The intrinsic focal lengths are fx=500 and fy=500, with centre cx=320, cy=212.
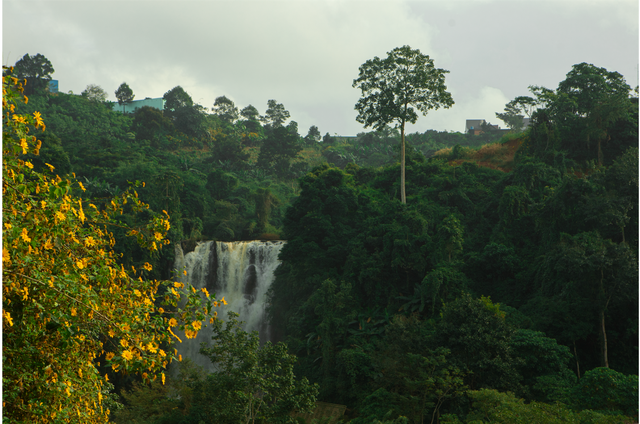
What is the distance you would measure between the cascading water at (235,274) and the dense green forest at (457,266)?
145cm

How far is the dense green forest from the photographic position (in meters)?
16.0

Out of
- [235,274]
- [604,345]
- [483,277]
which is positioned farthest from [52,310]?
[235,274]

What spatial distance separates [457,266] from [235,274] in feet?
45.7

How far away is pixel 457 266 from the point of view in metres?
23.1

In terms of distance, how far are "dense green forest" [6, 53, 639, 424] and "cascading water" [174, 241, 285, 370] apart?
1.45 meters

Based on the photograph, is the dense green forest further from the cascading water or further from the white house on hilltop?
the white house on hilltop

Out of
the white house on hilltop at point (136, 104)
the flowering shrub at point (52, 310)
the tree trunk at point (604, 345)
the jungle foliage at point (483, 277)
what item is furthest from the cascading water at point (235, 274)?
the white house on hilltop at point (136, 104)

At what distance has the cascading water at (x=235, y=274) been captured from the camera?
30438 mm

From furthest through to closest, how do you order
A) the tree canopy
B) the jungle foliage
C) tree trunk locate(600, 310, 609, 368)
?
the tree canopy
tree trunk locate(600, 310, 609, 368)
the jungle foliage

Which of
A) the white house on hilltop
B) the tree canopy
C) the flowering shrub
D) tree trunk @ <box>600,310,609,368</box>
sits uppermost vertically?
the white house on hilltop

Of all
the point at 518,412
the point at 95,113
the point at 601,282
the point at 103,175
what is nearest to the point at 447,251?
the point at 601,282

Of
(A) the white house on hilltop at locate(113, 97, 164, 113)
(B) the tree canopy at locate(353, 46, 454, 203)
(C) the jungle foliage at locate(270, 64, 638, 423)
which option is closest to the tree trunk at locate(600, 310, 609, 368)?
(C) the jungle foliage at locate(270, 64, 638, 423)

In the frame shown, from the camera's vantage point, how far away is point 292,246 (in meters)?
27.6

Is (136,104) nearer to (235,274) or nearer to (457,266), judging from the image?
(235,274)
